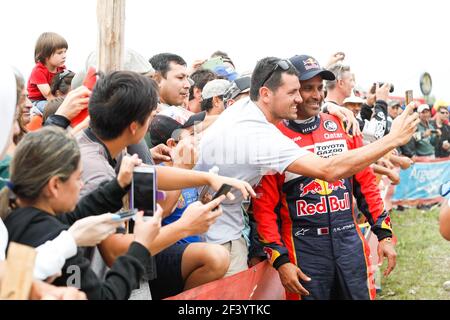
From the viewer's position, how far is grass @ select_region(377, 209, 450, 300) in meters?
7.77

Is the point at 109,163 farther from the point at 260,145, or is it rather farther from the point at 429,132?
the point at 429,132

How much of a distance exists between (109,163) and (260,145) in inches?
42.9

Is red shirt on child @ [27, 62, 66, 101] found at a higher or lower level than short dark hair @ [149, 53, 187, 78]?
lower

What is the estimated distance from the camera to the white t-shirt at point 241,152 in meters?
4.05

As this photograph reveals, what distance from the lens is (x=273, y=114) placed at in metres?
4.41

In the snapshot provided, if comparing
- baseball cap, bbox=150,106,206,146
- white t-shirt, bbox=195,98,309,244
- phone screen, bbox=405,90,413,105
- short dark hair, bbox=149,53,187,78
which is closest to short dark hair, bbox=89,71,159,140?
white t-shirt, bbox=195,98,309,244

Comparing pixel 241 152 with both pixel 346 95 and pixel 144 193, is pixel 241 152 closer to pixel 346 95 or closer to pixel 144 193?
pixel 144 193

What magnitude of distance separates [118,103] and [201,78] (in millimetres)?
3825

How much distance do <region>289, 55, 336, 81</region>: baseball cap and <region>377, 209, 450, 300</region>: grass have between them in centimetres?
369

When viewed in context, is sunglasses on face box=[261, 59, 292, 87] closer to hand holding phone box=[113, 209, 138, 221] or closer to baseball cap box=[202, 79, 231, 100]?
baseball cap box=[202, 79, 231, 100]

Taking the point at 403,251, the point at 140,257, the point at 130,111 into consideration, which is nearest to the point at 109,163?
the point at 130,111

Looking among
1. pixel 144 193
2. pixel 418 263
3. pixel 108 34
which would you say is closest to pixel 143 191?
pixel 144 193

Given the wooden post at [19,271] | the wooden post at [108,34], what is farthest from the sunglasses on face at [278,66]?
the wooden post at [19,271]

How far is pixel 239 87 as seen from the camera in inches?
222
